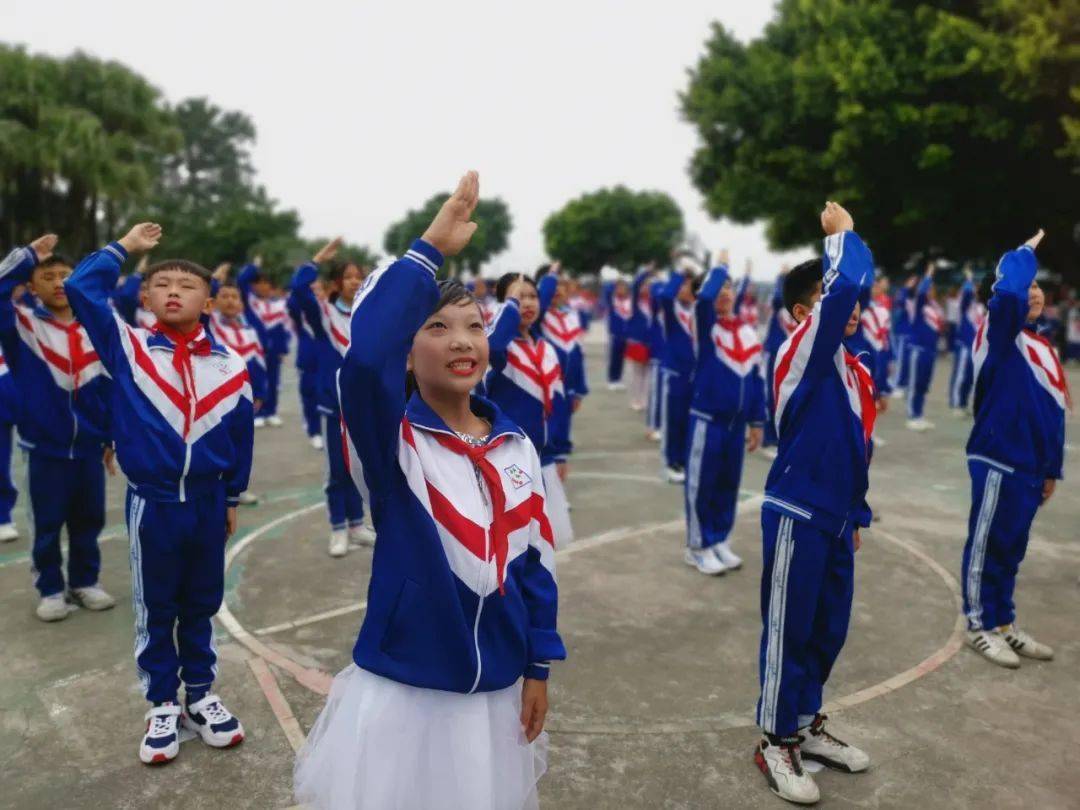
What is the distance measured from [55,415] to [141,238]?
1.64m

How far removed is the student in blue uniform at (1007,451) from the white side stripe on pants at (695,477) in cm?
173

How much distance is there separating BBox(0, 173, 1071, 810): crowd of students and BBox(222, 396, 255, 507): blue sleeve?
0.01 metres

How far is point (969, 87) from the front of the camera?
19.7 m

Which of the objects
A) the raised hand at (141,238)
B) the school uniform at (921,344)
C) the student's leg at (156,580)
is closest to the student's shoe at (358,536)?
the student's leg at (156,580)

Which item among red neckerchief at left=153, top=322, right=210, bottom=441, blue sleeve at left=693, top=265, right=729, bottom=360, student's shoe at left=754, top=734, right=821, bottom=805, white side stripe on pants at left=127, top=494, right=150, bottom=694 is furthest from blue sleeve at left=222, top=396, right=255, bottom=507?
blue sleeve at left=693, top=265, right=729, bottom=360

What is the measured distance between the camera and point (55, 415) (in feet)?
15.5

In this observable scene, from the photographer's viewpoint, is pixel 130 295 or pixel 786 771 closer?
pixel 786 771

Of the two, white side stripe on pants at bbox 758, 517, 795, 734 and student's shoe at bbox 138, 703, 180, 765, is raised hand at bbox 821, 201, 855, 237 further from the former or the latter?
student's shoe at bbox 138, 703, 180, 765

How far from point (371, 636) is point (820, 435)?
1902 mm

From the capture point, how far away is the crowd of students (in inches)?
84.5

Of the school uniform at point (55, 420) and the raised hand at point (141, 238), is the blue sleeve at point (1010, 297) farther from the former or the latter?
the school uniform at point (55, 420)

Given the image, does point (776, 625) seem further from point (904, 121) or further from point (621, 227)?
point (621, 227)

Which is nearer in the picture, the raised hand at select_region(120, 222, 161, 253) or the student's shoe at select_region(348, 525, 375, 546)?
the raised hand at select_region(120, 222, 161, 253)

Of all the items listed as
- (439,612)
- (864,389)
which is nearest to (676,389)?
(864,389)
